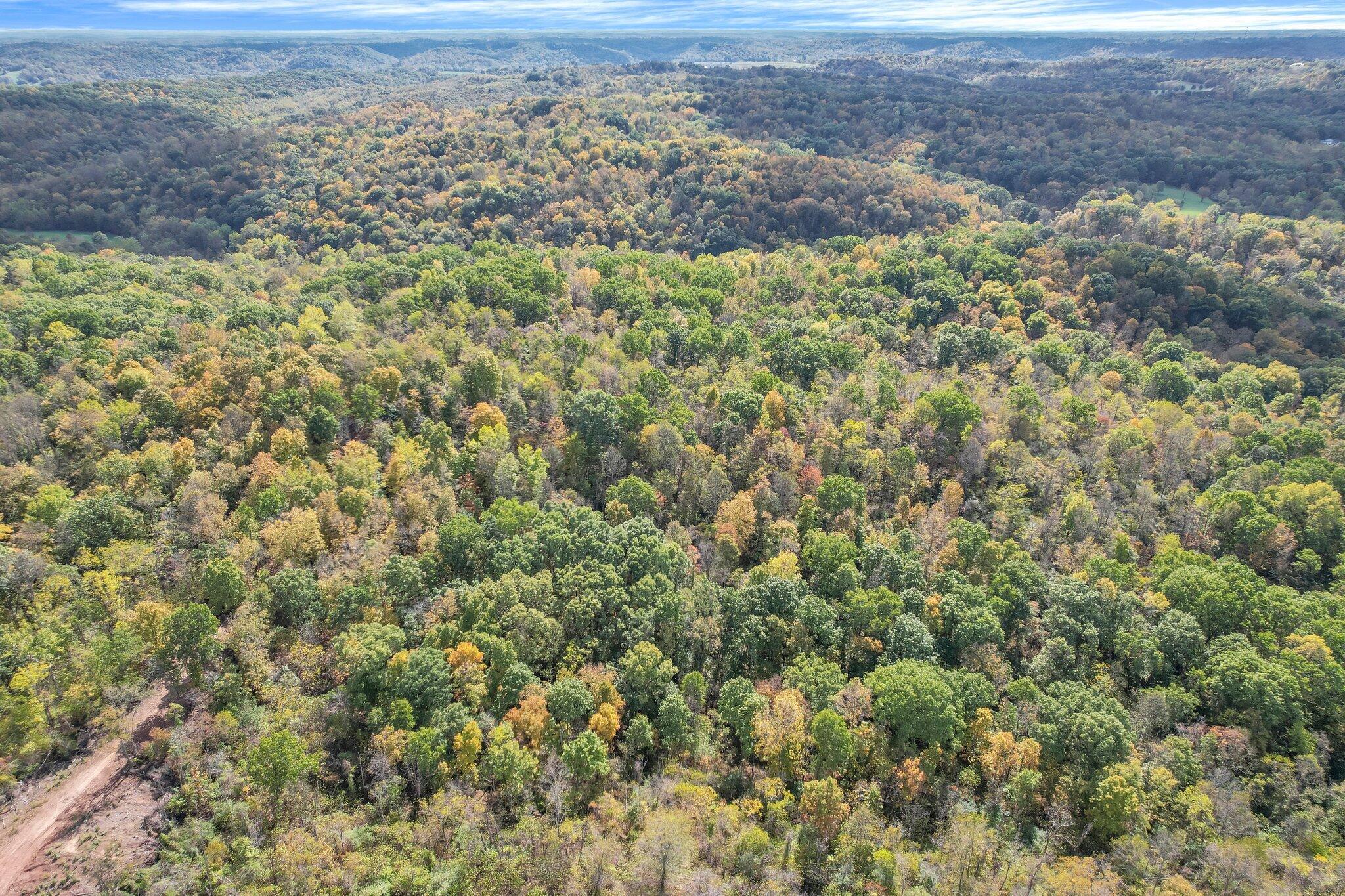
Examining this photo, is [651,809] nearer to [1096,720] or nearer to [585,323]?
[1096,720]

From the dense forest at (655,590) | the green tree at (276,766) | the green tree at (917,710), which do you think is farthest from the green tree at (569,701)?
the green tree at (917,710)

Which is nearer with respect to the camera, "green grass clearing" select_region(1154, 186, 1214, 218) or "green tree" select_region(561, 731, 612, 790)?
"green tree" select_region(561, 731, 612, 790)

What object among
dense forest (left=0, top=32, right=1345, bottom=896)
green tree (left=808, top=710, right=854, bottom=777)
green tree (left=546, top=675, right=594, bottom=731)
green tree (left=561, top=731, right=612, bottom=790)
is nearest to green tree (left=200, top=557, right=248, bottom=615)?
dense forest (left=0, top=32, right=1345, bottom=896)

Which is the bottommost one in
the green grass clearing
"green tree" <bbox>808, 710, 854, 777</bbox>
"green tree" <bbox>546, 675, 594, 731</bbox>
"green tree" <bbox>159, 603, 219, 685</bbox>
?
"green tree" <bbox>808, 710, 854, 777</bbox>

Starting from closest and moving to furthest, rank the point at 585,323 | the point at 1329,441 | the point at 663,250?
1. the point at 1329,441
2. the point at 585,323
3. the point at 663,250

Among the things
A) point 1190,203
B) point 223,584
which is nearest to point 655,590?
point 223,584

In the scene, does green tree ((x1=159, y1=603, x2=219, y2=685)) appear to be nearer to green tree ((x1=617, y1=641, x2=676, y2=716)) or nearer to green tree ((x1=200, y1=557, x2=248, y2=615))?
green tree ((x1=200, y1=557, x2=248, y2=615))

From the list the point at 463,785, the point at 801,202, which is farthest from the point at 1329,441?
the point at 801,202
